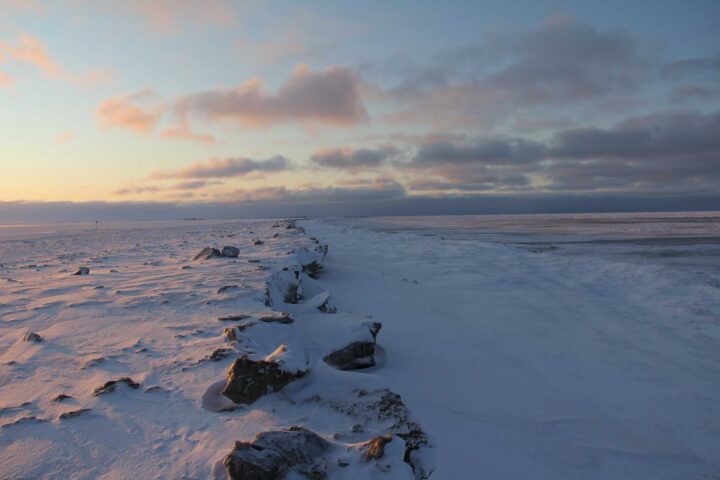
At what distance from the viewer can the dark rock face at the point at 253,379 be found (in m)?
2.81

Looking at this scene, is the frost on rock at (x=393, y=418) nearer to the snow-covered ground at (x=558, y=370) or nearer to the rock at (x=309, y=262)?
the snow-covered ground at (x=558, y=370)

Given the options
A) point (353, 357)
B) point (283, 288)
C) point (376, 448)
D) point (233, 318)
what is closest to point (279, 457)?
point (376, 448)

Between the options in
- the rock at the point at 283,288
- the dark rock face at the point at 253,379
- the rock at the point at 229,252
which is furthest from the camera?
the rock at the point at 229,252

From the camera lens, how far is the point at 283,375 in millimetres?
2967

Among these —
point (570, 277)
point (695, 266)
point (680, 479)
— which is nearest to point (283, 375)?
point (680, 479)

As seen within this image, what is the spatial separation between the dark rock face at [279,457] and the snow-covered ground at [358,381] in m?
0.08

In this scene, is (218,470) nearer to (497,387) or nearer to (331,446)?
(331,446)

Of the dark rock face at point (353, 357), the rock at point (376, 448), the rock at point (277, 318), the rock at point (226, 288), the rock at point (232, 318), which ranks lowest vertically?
the dark rock face at point (353, 357)

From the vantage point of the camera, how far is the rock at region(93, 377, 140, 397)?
2.87m

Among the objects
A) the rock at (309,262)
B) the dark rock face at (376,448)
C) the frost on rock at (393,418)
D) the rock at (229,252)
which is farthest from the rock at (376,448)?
the rock at (229,252)

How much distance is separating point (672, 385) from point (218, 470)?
4248mm

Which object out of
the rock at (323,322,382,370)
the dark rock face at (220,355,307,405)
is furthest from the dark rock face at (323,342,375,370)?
the dark rock face at (220,355,307,405)

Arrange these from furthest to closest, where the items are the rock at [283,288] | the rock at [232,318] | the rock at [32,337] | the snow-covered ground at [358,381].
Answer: the rock at [283,288] < the rock at [232,318] < the rock at [32,337] < the snow-covered ground at [358,381]

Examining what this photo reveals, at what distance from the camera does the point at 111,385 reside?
2928 mm
